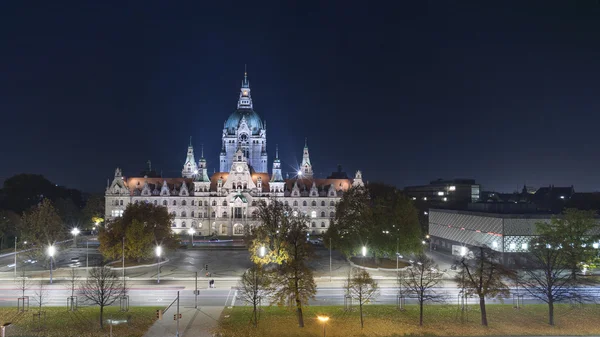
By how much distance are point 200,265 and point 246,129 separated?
9316cm

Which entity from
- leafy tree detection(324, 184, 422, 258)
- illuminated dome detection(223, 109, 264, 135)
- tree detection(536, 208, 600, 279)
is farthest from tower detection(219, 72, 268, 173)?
tree detection(536, 208, 600, 279)

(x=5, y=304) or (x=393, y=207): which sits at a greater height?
(x=393, y=207)

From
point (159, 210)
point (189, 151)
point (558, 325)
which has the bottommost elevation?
point (558, 325)

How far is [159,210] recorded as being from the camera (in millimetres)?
78688

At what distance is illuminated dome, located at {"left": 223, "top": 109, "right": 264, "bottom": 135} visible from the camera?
162 meters

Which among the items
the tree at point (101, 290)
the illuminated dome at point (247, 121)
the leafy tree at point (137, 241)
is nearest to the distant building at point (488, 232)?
the leafy tree at point (137, 241)

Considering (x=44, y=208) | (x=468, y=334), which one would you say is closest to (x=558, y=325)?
(x=468, y=334)

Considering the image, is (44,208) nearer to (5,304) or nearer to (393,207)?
(5,304)

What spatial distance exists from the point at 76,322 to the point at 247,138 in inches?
4843

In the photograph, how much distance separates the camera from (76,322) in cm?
3903

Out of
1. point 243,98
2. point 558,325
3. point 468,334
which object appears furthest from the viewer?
point 243,98

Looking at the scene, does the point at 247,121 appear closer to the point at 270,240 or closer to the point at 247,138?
the point at 247,138

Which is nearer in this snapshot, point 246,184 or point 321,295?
point 321,295

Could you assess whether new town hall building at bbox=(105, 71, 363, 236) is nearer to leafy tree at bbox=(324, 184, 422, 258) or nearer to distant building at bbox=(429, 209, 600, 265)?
distant building at bbox=(429, 209, 600, 265)
